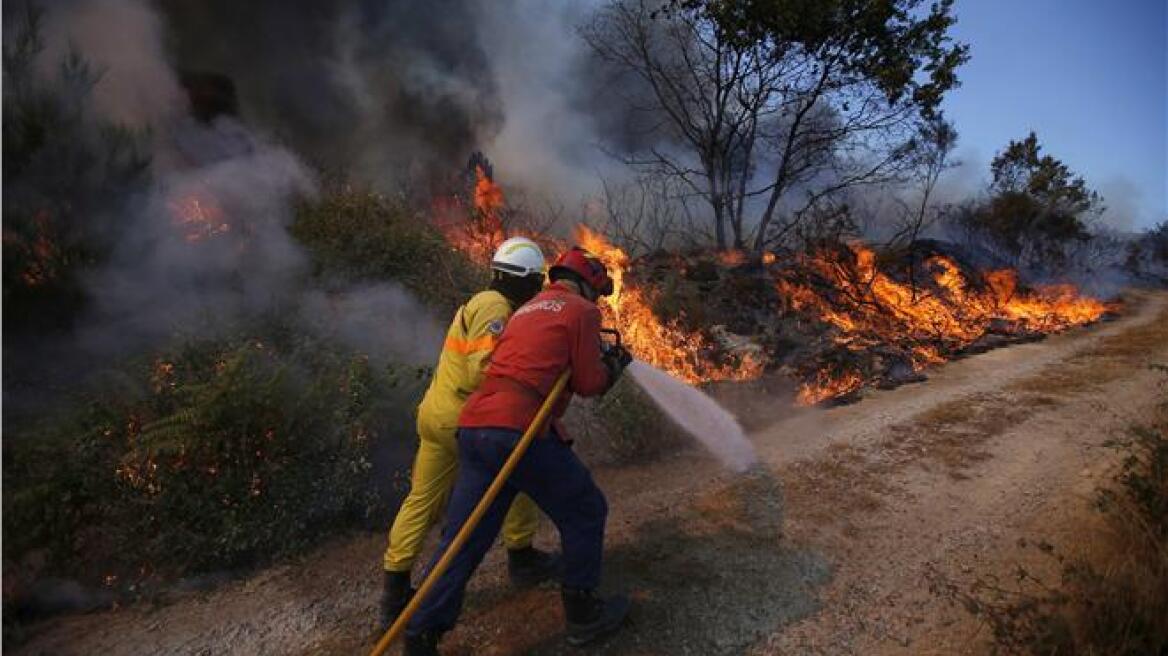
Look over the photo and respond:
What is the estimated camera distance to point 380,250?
26.1ft

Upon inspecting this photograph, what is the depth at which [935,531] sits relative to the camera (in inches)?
171

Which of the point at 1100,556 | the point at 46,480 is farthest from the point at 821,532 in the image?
the point at 46,480

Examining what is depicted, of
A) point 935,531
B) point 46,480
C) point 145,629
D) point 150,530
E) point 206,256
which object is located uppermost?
point 206,256

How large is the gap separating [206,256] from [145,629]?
4587mm

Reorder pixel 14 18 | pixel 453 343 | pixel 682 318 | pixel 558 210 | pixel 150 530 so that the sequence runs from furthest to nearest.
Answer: pixel 558 210 → pixel 682 318 → pixel 14 18 → pixel 150 530 → pixel 453 343

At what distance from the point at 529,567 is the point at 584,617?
741 mm

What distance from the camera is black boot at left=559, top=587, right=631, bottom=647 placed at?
322cm

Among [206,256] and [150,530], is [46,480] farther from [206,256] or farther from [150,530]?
[206,256]

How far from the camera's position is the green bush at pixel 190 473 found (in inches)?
162

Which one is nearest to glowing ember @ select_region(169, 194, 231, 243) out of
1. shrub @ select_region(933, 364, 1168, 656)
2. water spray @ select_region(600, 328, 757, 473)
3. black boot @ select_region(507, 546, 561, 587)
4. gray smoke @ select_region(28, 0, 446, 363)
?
gray smoke @ select_region(28, 0, 446, 363)

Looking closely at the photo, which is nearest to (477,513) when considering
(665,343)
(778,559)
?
(778,559)

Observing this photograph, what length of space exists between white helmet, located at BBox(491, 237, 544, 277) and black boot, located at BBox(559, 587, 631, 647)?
1.65m

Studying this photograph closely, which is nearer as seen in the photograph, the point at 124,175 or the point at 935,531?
the point at 935,531

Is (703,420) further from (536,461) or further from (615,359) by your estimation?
(536,461)
